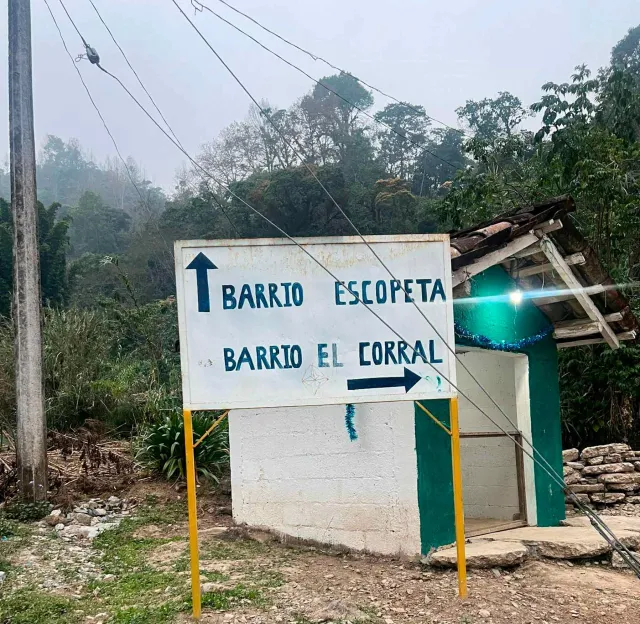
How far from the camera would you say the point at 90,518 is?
24.9ft

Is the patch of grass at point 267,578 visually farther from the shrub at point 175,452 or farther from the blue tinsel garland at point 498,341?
Answer: the shrub at point 175,452

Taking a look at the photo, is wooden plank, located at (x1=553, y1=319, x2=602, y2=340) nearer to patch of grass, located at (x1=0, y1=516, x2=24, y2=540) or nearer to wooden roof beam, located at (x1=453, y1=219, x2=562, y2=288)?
wooden roof beam, located at (x1=453, y1=219, x2=562, y2=288)

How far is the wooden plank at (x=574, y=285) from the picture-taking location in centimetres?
693

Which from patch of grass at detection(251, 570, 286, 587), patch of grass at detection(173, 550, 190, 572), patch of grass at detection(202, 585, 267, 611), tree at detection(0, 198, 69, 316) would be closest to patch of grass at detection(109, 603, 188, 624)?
patch of grass at detection(202, 585, 267, 611)

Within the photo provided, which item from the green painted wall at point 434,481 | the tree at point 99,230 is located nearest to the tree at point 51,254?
the tree at point 99,230

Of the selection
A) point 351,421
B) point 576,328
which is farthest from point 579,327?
point 351,421

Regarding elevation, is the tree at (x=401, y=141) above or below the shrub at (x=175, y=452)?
above

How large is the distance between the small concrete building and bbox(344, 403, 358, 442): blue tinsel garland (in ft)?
0.15

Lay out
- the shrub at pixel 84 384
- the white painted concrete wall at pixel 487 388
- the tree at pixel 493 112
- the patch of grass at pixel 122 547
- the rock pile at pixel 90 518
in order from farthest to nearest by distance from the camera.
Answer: the tree at pixel 493 112
the shrub at pixel 84 384
the white painted concrete wall at pixel 487 388
the rock pile at pixel 90 518
the patch of grass at pixel 122 547

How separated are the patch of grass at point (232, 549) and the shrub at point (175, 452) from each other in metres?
2.57

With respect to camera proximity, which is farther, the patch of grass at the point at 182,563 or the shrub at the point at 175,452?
the shrub at the point at 175,452

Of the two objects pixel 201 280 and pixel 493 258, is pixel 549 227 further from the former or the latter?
pixel 201 280

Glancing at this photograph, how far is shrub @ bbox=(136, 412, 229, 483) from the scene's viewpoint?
9164mm

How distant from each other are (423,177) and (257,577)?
1397 inches
